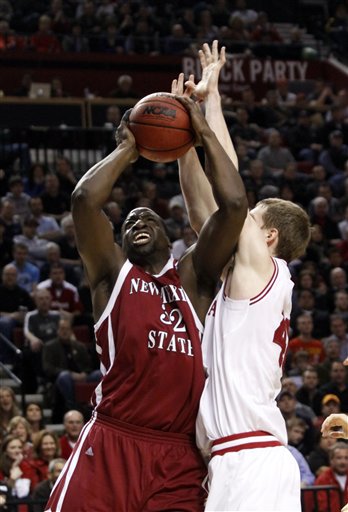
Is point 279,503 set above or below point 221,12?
above

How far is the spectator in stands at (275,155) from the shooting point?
18.9 meters

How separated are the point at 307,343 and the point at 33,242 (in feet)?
11.6

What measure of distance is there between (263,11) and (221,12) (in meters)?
1.66

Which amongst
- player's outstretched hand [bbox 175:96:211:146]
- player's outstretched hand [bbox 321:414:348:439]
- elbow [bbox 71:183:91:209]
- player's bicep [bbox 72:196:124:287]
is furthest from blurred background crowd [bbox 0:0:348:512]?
player's outstretched hand [bbox 175:96:211:146]

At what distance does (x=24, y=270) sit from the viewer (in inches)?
578

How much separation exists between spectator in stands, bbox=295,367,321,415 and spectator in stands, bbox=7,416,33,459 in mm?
3523

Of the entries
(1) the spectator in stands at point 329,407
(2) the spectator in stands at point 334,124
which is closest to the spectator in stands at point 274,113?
(2) the spectator in stands at point 334,124

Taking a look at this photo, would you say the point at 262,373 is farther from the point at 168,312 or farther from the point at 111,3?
the point at 111,3

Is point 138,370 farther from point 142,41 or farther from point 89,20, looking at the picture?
point 142,41

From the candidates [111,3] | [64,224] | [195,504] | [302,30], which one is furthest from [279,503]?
[302,30]

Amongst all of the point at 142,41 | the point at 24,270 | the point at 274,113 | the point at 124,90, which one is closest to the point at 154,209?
the point at 24,270

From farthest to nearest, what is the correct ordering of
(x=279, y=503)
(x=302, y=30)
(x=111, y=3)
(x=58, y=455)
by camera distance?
(x=302, y=30) → (x=111, y=3) → (x=58, y=455) → (x=279, y=503)

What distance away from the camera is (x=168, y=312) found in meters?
5.68

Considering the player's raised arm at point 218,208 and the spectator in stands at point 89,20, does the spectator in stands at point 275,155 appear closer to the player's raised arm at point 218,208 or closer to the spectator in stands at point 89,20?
the spectator in stands at point 89,20
